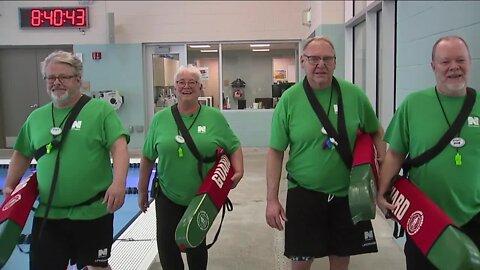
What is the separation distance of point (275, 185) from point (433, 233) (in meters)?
0.79

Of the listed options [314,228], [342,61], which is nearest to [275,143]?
[314,228]

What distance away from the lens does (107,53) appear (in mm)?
8984

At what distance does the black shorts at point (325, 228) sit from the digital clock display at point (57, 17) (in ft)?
25.9

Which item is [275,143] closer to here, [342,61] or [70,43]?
[342,61]

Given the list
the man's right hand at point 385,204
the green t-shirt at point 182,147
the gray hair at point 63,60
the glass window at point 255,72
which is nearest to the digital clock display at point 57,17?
the glass window at point 255,72

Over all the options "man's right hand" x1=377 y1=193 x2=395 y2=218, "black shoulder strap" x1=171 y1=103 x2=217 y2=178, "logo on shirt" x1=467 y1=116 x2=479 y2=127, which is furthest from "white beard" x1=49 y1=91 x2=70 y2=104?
"logo on shirt" x1=467 y1=116 x2=479 y2=127

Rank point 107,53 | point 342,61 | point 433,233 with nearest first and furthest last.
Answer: point 433,233 < point 342,61 < point 107,53

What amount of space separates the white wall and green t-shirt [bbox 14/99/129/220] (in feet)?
23.5

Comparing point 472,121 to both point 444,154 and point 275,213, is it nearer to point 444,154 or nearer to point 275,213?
point 444,154

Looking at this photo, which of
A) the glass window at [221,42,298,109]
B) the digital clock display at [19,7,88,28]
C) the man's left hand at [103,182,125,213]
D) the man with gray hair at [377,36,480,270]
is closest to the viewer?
the man with gray hair at [377,36,480,270]

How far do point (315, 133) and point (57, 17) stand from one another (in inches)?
320

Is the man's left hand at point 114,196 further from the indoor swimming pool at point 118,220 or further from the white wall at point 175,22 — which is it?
the white wall at point 175,22

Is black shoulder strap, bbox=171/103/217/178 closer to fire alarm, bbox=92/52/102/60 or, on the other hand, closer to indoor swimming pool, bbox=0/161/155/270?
indoor swimming pool, bbox=0/161/155/270

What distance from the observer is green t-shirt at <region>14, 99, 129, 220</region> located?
2055mm
